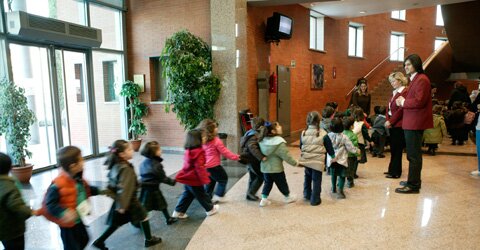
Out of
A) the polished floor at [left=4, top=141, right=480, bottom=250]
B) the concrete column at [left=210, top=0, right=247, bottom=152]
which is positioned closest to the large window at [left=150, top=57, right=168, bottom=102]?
the concrete column at [left=210, top=0, right=247, bottom=152]

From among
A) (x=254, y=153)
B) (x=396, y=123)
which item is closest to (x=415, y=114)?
(x=396, y=123)

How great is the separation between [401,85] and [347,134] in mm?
1129

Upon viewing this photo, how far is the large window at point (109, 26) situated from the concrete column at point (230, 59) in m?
2.38

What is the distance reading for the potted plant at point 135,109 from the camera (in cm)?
700

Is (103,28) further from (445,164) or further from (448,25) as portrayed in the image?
(448,25)

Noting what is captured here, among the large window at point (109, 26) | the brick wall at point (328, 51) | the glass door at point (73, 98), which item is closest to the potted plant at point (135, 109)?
the glass door at point (73, 98)

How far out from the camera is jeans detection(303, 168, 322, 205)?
3.62 metres

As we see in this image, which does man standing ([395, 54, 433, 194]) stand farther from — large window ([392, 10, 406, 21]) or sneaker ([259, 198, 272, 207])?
large window ([392, 10, 406, 21])

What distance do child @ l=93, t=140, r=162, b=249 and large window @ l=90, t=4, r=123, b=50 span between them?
17.0ft

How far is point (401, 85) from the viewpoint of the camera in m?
4.47

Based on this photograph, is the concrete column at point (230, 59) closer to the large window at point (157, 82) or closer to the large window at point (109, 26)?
the large window at point (157, 82)

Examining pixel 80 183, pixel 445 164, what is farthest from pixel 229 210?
pixel 445 164

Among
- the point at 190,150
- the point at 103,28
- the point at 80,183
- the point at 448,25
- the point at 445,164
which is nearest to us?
the point at 80,183

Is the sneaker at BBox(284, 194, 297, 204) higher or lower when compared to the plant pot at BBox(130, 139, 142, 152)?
lower
